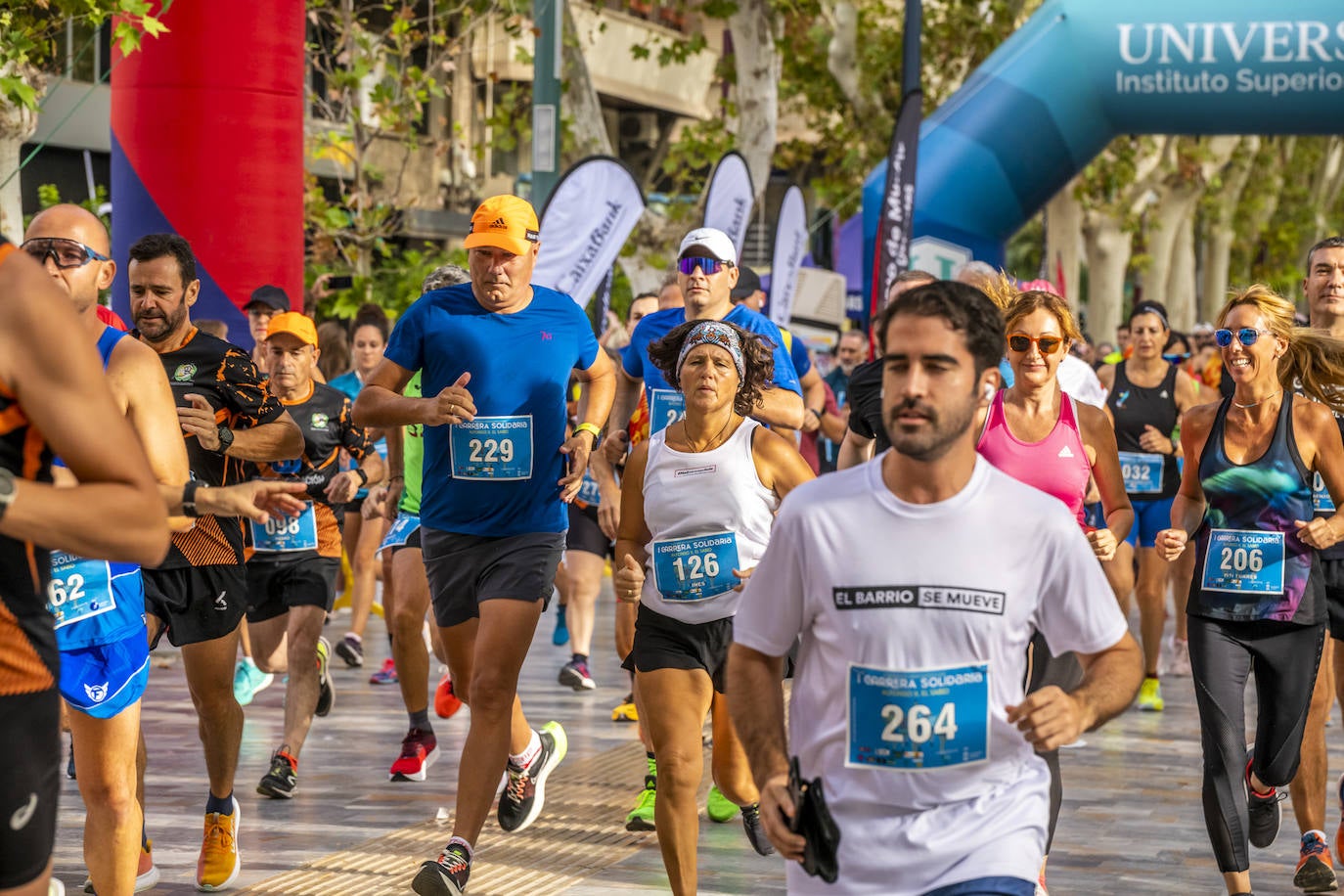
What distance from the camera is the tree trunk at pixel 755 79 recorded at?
63.7ft

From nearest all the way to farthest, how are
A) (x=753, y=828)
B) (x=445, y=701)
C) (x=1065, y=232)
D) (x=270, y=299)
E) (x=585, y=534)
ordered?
(x=753, y=828)
(x=445, y=701)
(x=270, y=299)
(x=585, y=534)
(x=1065, y=232)

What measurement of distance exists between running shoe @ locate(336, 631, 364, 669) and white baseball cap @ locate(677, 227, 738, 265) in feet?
16.0

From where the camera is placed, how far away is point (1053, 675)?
579cm

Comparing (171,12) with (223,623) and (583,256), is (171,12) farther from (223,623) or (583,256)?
(223,623)

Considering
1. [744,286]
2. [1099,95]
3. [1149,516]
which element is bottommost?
[1149,516]

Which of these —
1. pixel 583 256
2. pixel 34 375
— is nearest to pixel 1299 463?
pixel 34 375

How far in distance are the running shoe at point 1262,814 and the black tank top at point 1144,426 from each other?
15.8 ft

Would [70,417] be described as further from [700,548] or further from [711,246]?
[711,246]

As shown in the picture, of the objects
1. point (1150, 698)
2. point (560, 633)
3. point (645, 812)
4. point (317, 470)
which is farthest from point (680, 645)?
point (560, 633)

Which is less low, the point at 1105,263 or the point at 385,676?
the point at 1105,263

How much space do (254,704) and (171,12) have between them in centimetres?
369

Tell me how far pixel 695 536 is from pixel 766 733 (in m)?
2.48

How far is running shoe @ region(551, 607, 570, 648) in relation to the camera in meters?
12.7

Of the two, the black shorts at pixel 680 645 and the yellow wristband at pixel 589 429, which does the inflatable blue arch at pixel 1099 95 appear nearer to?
the yellow wristband at pixel 589 429
